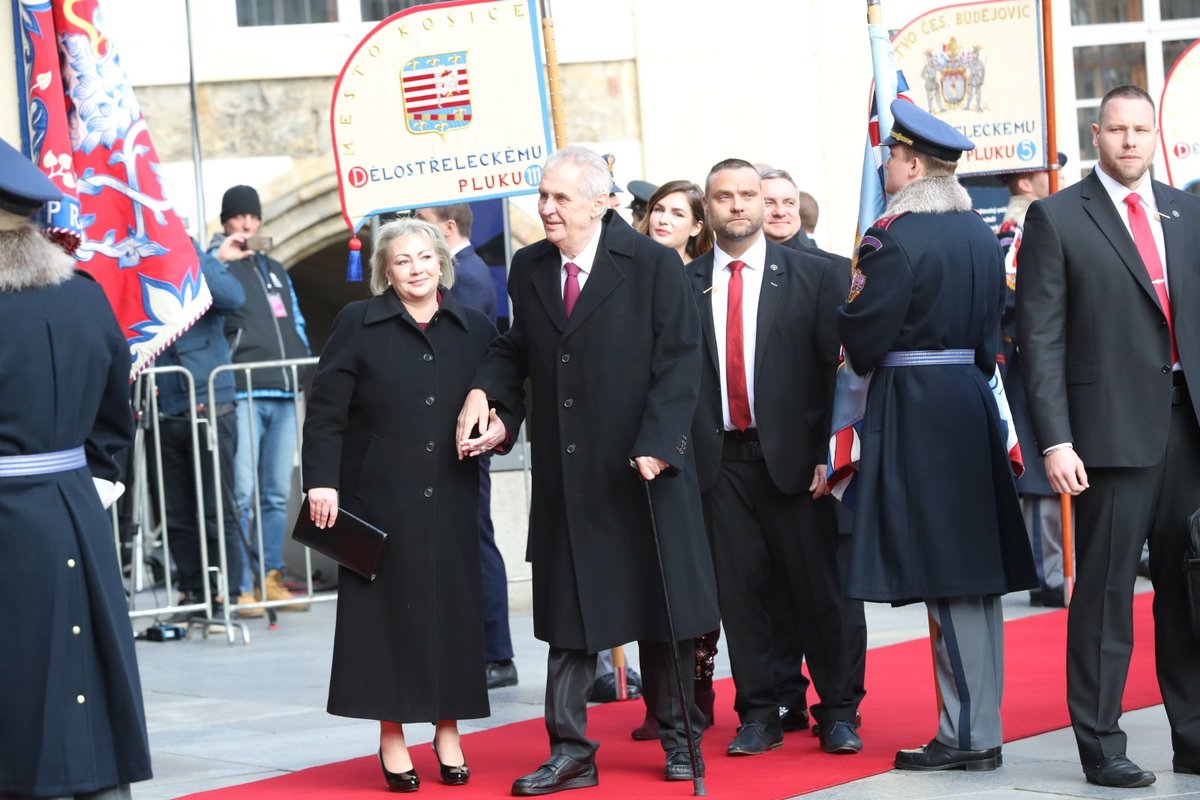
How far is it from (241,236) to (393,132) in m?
2.17

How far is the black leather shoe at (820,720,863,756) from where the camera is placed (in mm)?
6258

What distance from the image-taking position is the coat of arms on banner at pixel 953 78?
9992 millimetres

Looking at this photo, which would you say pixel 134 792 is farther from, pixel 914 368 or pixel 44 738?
pixel 914 368

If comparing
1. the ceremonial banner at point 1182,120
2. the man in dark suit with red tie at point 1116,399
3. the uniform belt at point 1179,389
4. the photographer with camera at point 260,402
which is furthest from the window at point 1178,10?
the uniform belt at point 1179,389

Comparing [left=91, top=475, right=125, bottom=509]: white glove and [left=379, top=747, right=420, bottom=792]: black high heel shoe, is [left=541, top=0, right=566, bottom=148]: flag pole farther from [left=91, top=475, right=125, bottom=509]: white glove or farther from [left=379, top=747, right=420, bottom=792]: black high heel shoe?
[left=91, top=475, right=125, bottom=509]: white glove

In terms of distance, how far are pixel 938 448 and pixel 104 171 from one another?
3.50 meters

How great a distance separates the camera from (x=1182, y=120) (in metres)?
11.4

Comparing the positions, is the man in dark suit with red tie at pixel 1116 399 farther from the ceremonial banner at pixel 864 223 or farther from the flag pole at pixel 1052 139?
the flag pole at pixel 1052 139

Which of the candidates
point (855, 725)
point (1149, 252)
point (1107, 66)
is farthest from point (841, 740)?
point (1107, 66)

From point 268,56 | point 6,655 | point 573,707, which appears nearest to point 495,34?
point 573,707

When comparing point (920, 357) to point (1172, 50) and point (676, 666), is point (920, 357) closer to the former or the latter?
point (676, 666)

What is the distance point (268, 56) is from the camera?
1305 cm

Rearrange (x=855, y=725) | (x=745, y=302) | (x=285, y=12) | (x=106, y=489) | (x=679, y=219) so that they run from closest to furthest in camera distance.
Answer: (x=106, y=489) → (x=855, y=725) → (x=745, y=302) → (x=679, y=219) → (x=285, y=12)

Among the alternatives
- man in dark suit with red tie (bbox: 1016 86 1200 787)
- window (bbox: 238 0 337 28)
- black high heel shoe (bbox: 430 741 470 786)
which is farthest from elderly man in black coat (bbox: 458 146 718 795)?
window (bbox: 238 0 337 28)
